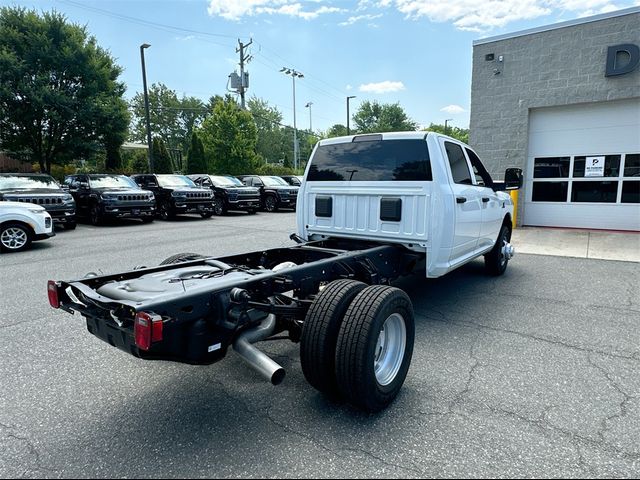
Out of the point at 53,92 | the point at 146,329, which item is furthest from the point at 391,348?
the point at 53,92

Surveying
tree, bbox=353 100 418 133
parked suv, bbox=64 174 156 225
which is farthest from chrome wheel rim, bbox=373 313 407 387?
tree, bbox=353 100 418 133

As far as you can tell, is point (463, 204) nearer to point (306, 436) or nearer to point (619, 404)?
point (619, 404)

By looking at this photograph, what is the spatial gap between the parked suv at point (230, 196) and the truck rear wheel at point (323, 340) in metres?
15.0

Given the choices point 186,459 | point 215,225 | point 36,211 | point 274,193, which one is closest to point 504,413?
point 186,459

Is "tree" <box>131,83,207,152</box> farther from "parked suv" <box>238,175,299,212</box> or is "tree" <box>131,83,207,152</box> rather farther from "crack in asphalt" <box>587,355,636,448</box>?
"crack in asphalt" <box>587,355,636,448</box>

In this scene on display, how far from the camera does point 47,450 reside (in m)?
2.38

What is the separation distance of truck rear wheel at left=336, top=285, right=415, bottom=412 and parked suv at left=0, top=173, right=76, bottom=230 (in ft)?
36.9

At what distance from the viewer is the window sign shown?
10.8 metres

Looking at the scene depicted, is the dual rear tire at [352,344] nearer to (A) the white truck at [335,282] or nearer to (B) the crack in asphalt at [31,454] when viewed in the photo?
(A) the white truck at [335,282]

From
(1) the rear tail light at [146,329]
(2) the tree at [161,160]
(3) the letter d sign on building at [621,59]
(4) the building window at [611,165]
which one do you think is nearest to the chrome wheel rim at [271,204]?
(4) the building window at [611,165]

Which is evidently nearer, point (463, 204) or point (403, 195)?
point (403, 195)

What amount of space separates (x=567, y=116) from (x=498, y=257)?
700 cm

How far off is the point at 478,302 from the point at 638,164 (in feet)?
27.5

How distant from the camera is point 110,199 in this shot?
13094mm
